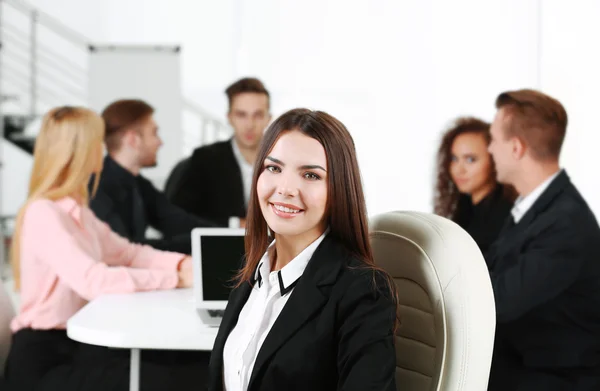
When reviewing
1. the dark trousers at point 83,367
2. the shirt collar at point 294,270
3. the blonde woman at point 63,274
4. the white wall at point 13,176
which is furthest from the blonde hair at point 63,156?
the white wall at point 13,176

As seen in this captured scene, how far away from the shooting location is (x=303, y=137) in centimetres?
131

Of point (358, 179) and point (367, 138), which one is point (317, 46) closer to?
point (367, 138)

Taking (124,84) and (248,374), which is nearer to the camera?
(248,374)

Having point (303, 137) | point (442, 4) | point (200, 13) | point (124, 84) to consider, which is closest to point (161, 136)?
point (124, 84)

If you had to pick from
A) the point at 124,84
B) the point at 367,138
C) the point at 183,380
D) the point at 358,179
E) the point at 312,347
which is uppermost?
the point at 124,84

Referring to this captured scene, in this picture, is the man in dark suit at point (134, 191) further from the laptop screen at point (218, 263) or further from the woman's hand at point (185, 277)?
the laptop screen at point (218, 263)

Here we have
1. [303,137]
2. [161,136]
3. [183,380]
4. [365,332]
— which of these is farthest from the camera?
[161,136]

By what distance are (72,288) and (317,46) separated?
3237mm

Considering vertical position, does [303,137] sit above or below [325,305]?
above

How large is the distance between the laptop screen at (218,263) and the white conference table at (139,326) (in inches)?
3.6

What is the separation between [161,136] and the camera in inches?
204

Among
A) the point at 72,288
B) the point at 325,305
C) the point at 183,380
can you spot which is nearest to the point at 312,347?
the point at 325,305

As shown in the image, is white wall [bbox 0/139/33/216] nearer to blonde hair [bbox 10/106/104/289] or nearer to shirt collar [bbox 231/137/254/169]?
shirt collar [bbox 231/137/254/169]

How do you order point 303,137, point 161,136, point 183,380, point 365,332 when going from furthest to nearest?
point 161,136, point 183,380, point 303,137, point 365,332
